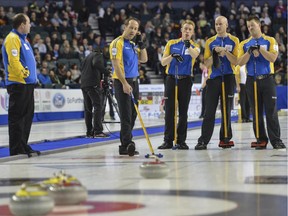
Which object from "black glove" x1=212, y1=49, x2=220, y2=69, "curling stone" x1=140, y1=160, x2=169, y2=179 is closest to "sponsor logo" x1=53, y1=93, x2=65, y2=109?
"black glove" x1=212, y1=49, x2=220, y2=69

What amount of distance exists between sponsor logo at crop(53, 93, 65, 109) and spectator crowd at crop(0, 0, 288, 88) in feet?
1.15

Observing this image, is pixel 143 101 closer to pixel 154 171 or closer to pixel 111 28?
pixel 111 28

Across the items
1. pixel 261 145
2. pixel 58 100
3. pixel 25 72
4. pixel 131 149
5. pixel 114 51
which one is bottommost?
pixel 261 145

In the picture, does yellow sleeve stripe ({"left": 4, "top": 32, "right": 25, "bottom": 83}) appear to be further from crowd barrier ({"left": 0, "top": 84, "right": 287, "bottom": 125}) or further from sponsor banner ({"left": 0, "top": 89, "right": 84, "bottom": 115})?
crowd barrier ({"left": 0, "top": 84, "right": 287, "bottom": 125})

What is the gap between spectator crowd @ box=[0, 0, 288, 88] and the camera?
1027 inches

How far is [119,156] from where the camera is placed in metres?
10.2

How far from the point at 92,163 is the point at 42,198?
4.09 m

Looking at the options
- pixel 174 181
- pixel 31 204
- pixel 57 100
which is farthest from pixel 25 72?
pixel 57 100

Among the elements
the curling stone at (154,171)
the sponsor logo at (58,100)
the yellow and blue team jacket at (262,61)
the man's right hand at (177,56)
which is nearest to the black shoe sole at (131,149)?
the man's right hand at (177,56)

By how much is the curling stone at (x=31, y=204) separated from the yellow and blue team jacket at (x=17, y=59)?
4.98 meters

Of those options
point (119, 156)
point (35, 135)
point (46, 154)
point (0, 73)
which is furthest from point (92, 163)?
point (0, 73)

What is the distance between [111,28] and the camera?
32781 millimetres

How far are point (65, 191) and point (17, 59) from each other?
465 centimetres

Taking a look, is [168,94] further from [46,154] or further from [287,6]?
[287,6]
